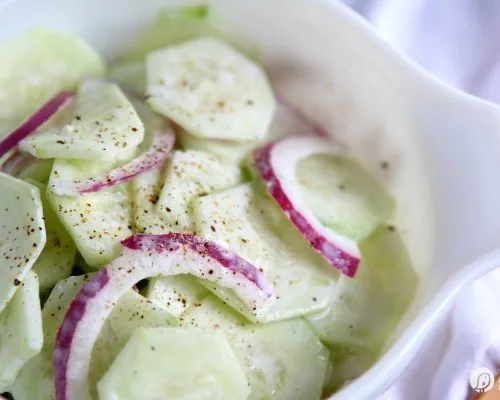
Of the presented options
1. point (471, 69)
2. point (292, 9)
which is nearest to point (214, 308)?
point (292, 9)

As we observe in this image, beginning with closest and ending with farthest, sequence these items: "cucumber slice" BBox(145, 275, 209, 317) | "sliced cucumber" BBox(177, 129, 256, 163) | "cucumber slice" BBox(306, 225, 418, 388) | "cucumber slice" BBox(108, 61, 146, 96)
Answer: "cucumber slice" BBox(145, 275, 209, 317) → "cucumber slice" BBox(306, 225, 418, 388) → "sliced cucumber" BBox(177, 129, 256, 163) → "cucumber slice" BBox(108, 61, 146, 96)

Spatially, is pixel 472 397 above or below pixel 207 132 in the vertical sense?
below

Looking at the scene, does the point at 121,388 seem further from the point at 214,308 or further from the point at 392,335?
the point at 392,335

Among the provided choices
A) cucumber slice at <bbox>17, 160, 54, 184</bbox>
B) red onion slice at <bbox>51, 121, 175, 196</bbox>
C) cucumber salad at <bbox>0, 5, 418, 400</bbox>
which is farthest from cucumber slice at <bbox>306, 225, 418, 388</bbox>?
cucumber slice at <bbox>17, 160, 54, 184</bbox>

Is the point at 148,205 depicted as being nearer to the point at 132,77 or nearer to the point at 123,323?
the point at 123,323

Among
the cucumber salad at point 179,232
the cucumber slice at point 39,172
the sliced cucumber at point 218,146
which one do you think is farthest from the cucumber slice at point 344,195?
the cucumber slice at point 39,172

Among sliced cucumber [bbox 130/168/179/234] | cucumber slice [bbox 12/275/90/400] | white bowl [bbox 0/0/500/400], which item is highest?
white bowl [bbox 0/0/500/400]

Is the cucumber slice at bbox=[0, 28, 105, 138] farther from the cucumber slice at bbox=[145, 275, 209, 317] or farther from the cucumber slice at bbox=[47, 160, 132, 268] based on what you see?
the cucumber slice at bbox=[145, 275, 209, 317]
